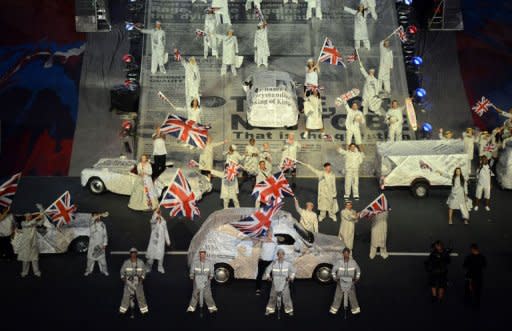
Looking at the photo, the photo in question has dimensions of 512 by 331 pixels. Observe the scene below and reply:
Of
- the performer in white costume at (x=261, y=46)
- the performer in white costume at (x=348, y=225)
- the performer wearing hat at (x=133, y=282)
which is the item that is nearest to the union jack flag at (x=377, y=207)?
the performer in white costume at (x=348, y=225)

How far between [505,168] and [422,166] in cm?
278

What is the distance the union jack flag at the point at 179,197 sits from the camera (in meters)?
26.3

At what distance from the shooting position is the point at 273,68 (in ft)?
119

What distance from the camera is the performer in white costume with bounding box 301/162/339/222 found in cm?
2867

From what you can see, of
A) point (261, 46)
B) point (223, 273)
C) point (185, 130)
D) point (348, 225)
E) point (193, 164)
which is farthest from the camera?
point (261, 46)

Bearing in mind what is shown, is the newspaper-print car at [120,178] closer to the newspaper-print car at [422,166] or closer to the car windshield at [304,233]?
the car windshield at [304,233]

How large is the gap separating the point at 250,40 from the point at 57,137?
819 centimetres

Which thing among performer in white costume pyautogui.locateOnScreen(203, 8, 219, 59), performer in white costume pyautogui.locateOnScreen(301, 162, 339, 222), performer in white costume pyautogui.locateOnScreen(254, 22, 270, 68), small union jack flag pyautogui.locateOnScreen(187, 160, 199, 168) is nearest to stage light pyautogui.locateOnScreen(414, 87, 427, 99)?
performer in white costume pyautogui.locateOnScreen(254, 22, 270, 68)

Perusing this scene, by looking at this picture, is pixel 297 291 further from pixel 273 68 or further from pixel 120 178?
pixel 273 68

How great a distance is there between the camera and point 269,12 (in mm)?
39031

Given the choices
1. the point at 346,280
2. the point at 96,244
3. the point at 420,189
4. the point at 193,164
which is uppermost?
the point at 193,164

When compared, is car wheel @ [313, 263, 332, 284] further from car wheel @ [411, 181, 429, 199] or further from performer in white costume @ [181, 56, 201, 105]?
performer in white costume @ [181, 56, 201, 105]

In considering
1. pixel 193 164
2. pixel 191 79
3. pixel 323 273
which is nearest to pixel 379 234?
pixel 323 273

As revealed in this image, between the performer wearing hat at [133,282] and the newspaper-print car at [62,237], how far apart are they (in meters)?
3.09
